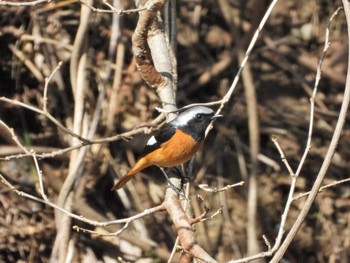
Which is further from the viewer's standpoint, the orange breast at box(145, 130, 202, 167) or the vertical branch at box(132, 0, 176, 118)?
the orange breast at box(145, 130, 202, 167)

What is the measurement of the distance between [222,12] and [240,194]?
5.63 feet

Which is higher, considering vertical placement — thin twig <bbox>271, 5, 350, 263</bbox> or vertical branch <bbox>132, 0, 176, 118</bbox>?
vertical branch <bbox>132, 0, 176, 118</bbox>

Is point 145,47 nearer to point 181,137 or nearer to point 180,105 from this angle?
point 181,137

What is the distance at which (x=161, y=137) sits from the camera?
14.9 ft

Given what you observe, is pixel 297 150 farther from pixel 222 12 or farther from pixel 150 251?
pixel 150 251

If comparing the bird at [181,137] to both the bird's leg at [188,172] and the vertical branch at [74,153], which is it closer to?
the bird's leg at [188,172]

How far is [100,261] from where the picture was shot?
6.16 meters

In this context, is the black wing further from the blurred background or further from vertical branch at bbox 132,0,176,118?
the blurred background

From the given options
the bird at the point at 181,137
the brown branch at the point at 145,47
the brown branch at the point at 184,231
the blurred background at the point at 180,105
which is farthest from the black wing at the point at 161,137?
the blurred background at the point at 180,105

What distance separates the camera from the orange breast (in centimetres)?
438

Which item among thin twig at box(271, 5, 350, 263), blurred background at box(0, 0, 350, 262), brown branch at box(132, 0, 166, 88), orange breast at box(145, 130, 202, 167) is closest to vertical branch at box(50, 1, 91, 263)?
blurred background at box(0, 0, 350, 262)

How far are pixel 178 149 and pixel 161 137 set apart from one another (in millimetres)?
180

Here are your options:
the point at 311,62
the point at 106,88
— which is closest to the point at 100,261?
the point at 106,88

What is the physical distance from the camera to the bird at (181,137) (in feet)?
14.4
